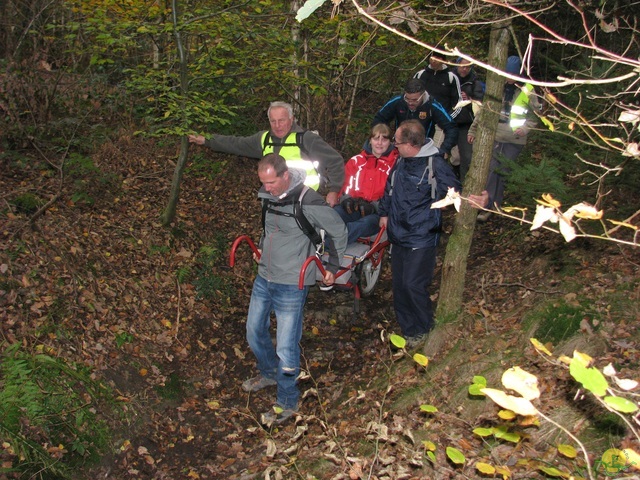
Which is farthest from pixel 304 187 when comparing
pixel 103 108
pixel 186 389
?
pixel 103 108

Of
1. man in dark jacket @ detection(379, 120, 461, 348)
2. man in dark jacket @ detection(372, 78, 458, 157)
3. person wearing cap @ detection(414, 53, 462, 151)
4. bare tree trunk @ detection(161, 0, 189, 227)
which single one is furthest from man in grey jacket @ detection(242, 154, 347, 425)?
person wearing cap @ detection(414, 53, 462, 151)

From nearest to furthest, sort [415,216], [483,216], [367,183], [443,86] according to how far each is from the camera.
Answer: [415,216], [367,183], [483,216], [443,86]

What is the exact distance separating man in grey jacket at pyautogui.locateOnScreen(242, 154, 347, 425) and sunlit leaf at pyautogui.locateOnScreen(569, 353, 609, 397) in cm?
371

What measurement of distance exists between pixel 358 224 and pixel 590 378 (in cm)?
532

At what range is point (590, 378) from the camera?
152 centimetres

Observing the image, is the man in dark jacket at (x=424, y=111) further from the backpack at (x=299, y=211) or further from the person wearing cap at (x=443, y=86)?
the backpack at (x=299, y=211)

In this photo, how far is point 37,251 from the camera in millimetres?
6059

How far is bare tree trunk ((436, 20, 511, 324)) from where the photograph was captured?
178 inches

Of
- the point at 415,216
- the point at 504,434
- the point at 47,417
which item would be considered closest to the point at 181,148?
the point at 415,216

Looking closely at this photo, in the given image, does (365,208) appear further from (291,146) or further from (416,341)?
(416,341)

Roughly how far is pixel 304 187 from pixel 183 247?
10.2 feet

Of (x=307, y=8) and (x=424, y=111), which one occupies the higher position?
(x=307, y=8)

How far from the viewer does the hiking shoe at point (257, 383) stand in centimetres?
591

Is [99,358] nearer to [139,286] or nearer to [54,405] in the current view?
[54,405]
